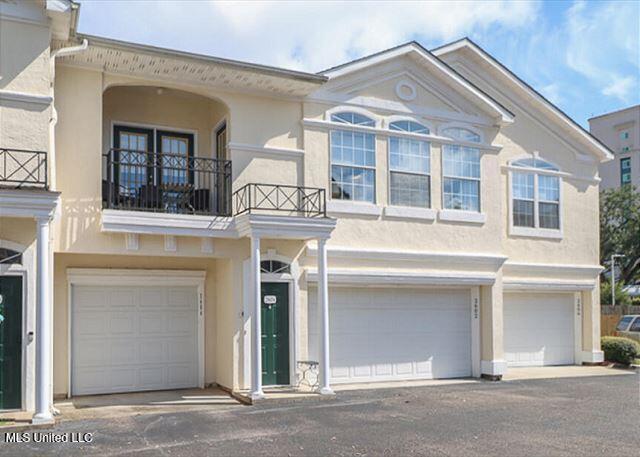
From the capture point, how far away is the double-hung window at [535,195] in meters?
17.5

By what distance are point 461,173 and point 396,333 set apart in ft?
13.5

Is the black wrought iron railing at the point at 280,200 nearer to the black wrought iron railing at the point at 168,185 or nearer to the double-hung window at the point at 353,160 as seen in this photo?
the black wrought iron railing at the point at 168,185

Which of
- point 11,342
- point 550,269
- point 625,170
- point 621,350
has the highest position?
point 625,170

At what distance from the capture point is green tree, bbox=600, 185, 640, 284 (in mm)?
35438

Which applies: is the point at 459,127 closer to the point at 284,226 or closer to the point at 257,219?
the point at 284,226

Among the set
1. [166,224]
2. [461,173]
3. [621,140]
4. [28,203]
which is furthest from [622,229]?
[28,203]

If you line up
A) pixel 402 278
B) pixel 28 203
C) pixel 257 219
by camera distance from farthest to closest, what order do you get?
pixel 402 278 < pixel 257 219 < pixel 28 203

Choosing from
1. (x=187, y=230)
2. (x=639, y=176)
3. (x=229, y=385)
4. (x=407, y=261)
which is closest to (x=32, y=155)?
(x=187, y=230)

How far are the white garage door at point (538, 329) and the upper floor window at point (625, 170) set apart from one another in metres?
40.6

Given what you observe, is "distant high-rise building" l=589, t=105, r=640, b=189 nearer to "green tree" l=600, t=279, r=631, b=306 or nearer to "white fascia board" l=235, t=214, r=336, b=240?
"green tree" l=600, t=279, r=631, b=306

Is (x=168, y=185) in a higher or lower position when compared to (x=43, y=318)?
higher

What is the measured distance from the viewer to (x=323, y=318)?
42.7 ft

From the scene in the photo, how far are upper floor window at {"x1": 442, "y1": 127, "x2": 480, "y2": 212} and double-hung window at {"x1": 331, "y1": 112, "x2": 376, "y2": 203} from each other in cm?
200

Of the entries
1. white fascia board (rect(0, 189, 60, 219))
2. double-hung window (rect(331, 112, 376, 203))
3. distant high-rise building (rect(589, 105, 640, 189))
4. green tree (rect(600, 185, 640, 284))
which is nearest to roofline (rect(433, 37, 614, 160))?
double-hung window (rect(331, 112, 376, 203))
